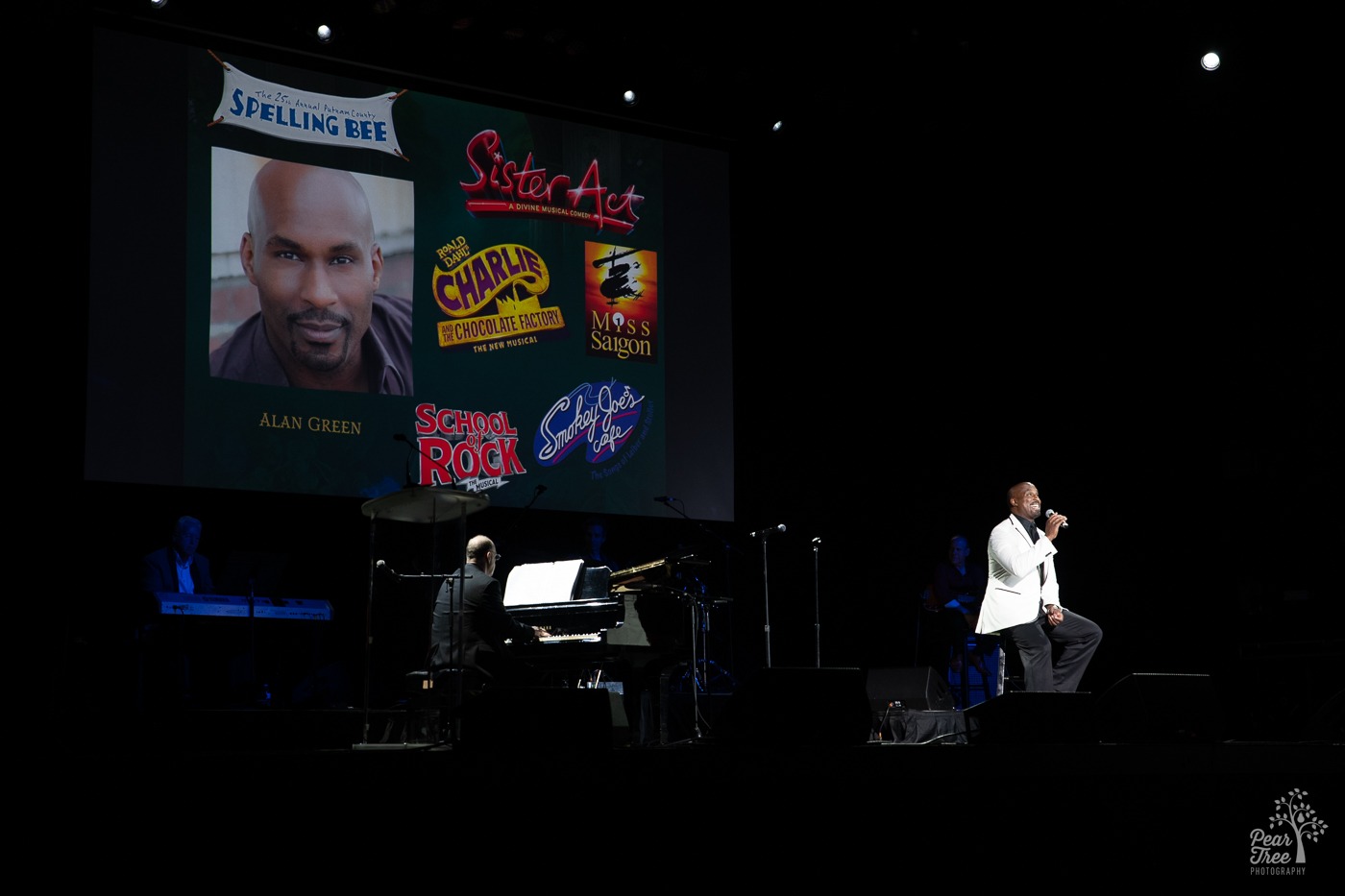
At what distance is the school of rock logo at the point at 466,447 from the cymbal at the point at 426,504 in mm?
3122

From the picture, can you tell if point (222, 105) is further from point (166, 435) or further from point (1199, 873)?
point (1199, 873)

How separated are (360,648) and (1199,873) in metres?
6.39

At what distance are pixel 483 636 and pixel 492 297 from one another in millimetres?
3312

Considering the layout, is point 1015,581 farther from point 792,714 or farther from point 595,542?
point 792,714

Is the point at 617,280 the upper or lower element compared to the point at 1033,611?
upper

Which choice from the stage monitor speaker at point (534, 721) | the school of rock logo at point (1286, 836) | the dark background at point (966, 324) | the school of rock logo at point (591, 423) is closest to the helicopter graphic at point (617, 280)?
the school of rock logo at point (591, 423)

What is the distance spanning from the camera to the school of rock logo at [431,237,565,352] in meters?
8.47

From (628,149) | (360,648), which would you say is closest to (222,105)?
(628,149)

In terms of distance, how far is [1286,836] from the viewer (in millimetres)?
3471

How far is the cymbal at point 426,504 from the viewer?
470cm

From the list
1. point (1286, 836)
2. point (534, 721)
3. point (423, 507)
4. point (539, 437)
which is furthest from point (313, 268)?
point (1286, 836)

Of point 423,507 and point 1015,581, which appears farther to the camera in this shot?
point 1015,581

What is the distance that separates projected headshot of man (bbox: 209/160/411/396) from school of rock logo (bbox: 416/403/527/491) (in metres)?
0.30

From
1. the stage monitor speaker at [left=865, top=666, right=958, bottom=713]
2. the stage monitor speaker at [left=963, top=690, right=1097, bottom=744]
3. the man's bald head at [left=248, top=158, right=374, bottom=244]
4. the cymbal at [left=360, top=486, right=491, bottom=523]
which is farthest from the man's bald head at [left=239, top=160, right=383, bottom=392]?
the stage monitor speaker at [left=963, top=690, right=1097, bottom=744]
